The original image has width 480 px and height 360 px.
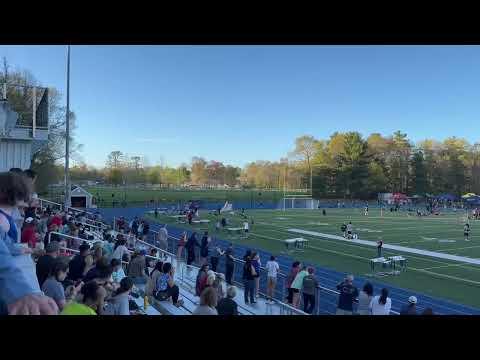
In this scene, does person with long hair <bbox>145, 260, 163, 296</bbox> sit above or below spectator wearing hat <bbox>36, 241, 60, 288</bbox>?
below

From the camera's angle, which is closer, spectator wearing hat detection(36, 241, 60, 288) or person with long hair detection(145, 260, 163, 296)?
spectator wearing hat detection(36, 241, 60, 288)

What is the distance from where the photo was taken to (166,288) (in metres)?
7.86

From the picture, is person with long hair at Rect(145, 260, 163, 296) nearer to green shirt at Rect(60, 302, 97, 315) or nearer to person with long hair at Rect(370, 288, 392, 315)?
person with long hair at Rect(370, 288, 392, 315)

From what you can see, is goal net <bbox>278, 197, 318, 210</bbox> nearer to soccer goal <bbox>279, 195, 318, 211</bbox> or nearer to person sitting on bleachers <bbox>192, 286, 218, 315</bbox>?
soccer goal <bbox>279, 195, 318, 211</bbox>

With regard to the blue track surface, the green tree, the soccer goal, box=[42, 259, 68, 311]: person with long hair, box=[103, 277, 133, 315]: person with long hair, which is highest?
the green tree

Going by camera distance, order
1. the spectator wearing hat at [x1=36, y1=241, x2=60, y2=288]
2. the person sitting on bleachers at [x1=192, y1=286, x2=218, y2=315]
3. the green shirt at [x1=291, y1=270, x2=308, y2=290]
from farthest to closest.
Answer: the green shirt at [x1=291, y1=270, x2=308, y2=290], the spectator wearing hat at [x1=36, y1=241, x2=60, y2=288], the person sitting on bleachers at [x1=192, y1=286, x2=218, y2=315]

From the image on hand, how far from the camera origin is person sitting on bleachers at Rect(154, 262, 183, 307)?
307 inches

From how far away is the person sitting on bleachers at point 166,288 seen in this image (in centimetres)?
780

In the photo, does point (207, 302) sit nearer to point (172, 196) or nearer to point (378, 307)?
point (378, 307)

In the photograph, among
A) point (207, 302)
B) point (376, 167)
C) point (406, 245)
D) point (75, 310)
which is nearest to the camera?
point (75, 310)

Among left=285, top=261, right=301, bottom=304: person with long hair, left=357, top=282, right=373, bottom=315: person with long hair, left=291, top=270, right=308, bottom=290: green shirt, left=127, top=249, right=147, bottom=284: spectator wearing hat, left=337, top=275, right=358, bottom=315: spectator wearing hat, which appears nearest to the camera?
left=357, top=282, right=373, bottom=315: person with long hair

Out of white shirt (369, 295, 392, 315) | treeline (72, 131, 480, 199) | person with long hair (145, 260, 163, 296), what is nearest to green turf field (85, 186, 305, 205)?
treeline (72, 131, 480, 199)

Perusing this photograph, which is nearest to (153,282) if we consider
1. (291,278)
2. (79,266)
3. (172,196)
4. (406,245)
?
(79,266)
